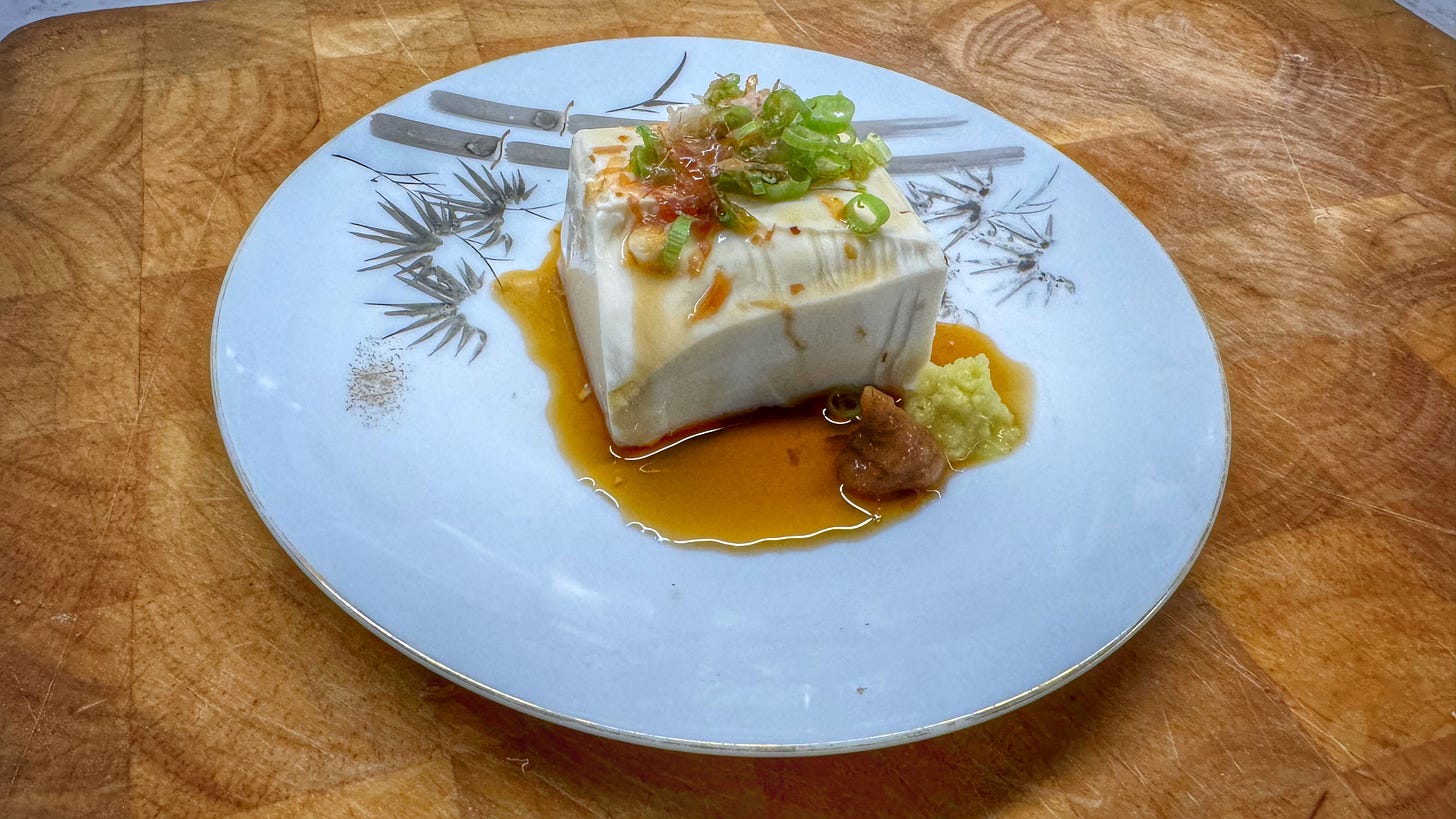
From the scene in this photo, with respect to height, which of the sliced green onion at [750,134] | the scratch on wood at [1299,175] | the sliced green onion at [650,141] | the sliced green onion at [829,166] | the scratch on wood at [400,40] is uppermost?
the sliced green onion at [750,134]

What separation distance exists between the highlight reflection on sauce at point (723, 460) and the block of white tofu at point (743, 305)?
57 millimetres

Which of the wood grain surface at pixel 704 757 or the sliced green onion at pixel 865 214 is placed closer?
the wood grain surface at pixel 704 757

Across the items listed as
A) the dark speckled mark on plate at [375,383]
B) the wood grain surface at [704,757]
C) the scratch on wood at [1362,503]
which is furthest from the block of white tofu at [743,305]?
the scratch on wood at [1362,503]

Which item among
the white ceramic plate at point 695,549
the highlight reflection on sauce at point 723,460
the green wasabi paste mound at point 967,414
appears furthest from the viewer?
the green wasabi paste mound at point 967,414

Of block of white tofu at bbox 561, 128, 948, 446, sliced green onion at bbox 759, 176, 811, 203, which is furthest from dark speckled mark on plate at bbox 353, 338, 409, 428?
sliced green onion at bbox 759, 176, 811, 203

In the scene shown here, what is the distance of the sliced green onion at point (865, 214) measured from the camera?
213 centimetres

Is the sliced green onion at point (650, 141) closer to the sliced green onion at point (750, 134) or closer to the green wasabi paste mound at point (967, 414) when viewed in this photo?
the sliced green onion at point (750, 134)

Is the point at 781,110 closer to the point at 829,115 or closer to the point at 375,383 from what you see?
the point at 829,115

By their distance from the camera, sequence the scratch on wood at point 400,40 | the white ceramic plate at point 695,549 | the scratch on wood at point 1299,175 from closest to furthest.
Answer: the white ceramic plate at point 695,549 < the scratch on wood at point 1299,175 < the scratch on wood at point 400,40

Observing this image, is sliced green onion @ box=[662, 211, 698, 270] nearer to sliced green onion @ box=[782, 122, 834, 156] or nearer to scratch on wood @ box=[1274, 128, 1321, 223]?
sliced green onion @ box=[782, 122, 834, 156]

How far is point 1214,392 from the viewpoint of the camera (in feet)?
7.19

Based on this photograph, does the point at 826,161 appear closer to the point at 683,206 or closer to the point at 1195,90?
the point at 683,206

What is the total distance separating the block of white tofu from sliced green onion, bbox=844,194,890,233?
0.03 meters

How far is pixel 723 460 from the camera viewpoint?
7.33 feet
